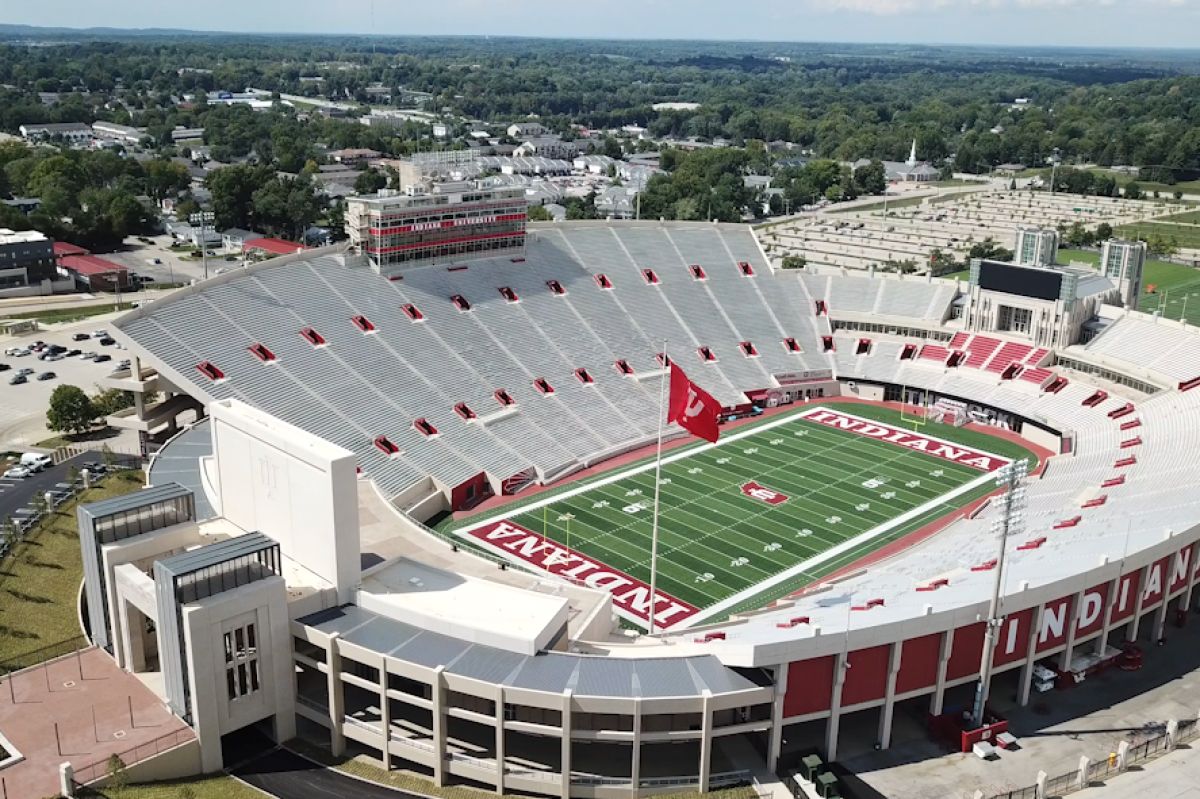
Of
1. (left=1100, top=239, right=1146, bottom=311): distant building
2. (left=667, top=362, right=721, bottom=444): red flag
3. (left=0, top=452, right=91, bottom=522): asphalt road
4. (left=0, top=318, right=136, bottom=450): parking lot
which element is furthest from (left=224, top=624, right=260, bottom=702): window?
(left=1100, top=239, right=1146, bottom=311): distant building

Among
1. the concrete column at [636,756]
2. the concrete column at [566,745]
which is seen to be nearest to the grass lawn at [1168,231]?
Answer: the concrete column at [636,756]

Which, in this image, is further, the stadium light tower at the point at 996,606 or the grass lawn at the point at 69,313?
the grass lawn at the point at 69,313

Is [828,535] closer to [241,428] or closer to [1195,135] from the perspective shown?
[241,428]

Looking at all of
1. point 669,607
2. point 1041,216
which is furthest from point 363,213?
point 1041,216

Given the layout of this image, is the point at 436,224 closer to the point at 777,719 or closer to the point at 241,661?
the point at 241,661

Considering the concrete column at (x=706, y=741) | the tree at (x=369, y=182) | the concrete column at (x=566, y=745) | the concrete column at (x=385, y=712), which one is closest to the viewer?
the concrete column at (x=566, y=745)

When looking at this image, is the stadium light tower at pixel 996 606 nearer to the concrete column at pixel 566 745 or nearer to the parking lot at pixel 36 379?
the concrete column at pixel 566 745

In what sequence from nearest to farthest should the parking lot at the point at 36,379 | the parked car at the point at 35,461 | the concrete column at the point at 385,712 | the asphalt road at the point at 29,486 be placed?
the concrete column at the point at 385,712 → the asphalt road at the point at 29,486 → the parked car at the point at 35,461 → the parking lot at the point at 36,379

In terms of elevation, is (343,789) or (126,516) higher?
(126,516)
